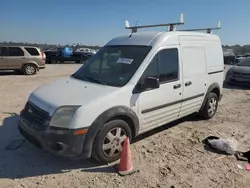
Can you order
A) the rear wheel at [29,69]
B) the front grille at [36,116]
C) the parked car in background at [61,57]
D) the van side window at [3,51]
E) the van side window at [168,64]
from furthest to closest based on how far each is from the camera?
the parked car in background at [61,57]
the rear wheel at [29,69]
the van side window at [3,51]
the van side window at [168,64]
the front grille at [36,116]

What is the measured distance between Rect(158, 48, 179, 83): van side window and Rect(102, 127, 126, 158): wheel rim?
1237 millimetres

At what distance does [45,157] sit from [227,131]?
152 inches

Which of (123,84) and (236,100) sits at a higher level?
(123,84)

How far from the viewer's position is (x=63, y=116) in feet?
11.6

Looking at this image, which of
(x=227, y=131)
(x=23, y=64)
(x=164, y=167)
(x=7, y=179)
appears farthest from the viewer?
Result: (x=23, y=64)

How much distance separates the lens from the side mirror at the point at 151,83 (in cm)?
405

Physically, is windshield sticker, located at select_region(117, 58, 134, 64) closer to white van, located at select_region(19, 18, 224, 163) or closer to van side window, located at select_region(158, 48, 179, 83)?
white van, located at select_region(19, 18, 224, 163)

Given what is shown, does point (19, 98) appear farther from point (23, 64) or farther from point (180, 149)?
point (23, 64)

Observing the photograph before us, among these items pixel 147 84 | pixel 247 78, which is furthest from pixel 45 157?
pixel 247 78

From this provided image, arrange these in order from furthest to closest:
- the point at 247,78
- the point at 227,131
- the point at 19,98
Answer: the point at 247,78, the point at 19,98, the point at 227,131

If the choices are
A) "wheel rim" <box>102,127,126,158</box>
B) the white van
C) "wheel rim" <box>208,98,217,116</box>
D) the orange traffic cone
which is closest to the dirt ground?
the orange traffic cone

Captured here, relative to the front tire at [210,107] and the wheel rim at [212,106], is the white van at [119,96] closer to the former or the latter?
the front tire at [210,107]

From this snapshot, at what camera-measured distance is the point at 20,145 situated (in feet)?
15.0

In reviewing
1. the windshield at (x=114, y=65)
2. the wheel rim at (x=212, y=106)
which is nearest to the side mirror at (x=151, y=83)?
the windshield at (x=114, y=65)
